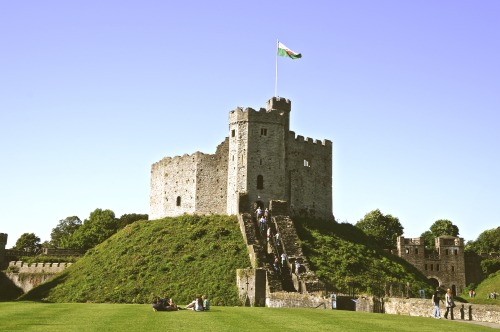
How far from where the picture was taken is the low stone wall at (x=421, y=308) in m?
26.8

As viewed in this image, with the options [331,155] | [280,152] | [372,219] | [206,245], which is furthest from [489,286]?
[206,245]

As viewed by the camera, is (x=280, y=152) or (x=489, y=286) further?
(x=489, y=286)

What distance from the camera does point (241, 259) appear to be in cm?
5031

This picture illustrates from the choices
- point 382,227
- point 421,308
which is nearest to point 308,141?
point 421,308

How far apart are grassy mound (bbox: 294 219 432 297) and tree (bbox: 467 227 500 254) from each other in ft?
269

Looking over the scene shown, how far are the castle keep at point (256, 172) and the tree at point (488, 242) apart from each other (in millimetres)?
80073

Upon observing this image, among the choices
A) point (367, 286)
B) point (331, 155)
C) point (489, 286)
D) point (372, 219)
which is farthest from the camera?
point (372, 219)

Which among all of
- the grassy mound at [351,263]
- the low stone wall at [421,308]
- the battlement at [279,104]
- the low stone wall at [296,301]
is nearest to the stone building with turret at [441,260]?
the grassy mound at [351,263]

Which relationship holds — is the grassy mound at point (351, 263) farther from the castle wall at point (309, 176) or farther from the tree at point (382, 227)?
the tree at point (382, 227)

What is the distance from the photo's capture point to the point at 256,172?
5991 centimetres

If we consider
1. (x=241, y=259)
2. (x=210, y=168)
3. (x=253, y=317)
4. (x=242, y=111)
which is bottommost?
(x=253, y=317)

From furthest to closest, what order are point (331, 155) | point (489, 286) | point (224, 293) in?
point (489, 286) < point (331, 155) < point (224, 293)

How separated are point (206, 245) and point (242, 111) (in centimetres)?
1447

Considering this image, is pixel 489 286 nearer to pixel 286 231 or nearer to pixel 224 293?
pixel 286 231
